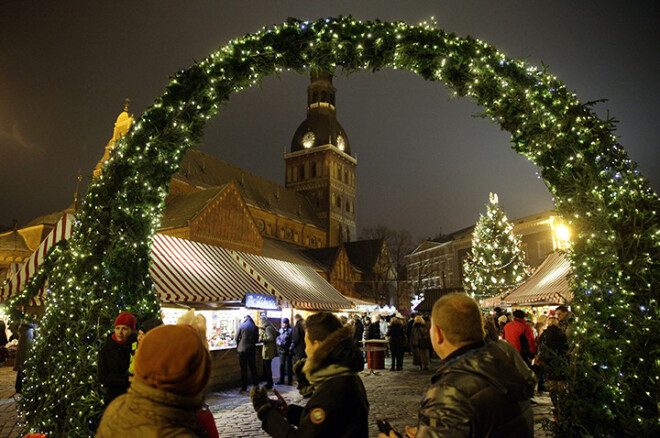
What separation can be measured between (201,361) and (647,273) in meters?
4.46

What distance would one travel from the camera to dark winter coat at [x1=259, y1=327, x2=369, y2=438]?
91.6 inches

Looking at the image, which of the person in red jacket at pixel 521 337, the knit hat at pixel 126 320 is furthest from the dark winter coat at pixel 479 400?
the person in red jacket at pixel 521 337

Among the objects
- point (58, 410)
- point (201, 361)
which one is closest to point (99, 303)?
point (58, 410)

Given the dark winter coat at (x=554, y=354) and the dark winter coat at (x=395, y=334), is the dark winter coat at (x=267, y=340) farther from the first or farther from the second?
the dark winter coat at (x=554, y=354)

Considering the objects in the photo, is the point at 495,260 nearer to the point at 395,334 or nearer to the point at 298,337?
the point at 395,334

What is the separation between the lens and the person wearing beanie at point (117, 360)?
14.8 ft

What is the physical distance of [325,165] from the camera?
74.7m

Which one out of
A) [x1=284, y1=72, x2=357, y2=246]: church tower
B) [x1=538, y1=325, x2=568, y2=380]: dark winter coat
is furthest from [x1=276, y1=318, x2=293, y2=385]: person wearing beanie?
[x1=284, y1=72, x2=357, y2=246]: church tower

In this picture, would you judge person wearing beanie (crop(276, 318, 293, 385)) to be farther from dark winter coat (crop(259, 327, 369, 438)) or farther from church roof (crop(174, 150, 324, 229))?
church roof (crop(174, 150, 324, 229))

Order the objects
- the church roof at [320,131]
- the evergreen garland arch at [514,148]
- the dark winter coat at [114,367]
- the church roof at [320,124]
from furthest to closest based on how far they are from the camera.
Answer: the church roof at [320,124], the church roof at [320,131], the dark winter coat at [114,367], the evergreen garland arch at [514,148]

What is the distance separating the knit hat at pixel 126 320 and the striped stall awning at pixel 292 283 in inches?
431

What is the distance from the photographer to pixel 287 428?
2412 millimetres

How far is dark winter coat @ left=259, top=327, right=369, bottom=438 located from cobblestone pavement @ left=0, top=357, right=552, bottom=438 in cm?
361

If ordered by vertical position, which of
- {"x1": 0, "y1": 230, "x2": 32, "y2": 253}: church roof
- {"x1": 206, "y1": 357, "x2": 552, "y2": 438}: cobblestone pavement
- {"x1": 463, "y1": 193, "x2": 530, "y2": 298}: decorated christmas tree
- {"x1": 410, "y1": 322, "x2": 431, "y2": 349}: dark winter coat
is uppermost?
{"x1": 0, "y1": 230, "x2": 32, "y2": 253}: church roof
